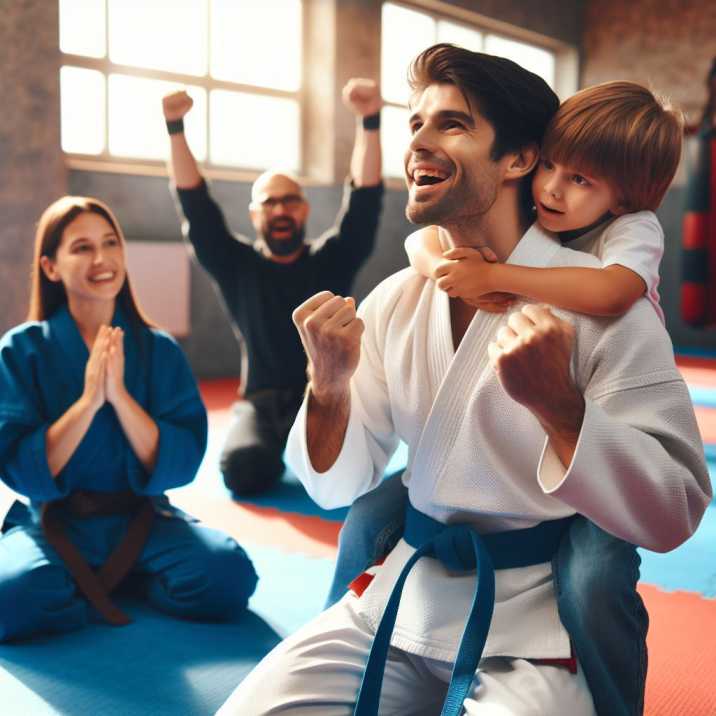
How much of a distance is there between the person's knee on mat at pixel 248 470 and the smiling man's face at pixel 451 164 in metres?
2.50

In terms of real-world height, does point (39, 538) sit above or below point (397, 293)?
below

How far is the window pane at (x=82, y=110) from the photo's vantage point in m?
6.38

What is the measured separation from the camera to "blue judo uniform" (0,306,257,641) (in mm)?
2475

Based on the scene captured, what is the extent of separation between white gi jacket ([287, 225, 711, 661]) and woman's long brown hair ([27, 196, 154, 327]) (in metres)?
1.22

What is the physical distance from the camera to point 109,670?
88.7 inches

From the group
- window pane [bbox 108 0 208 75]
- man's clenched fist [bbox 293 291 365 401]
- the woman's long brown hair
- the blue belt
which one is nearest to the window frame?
window pane [bbox 108 0 208 75]

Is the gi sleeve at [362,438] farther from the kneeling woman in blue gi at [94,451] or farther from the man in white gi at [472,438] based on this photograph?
the kneeling woman in blue gi at [94,451]

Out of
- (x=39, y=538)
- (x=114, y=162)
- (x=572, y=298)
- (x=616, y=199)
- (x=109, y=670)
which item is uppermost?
(x=114, y=162)

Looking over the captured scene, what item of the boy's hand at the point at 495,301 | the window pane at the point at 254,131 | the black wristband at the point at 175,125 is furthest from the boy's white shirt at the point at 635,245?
the window pane at the point at 254,131

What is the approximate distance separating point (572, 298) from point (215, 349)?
20.0 ft

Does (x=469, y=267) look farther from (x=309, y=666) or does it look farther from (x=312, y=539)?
(x=312, y=539)

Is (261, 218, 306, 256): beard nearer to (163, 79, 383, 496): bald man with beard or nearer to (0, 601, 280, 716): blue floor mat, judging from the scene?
(163, 79, 383, 496): bald man with beard

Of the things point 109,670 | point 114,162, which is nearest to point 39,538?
point 109,670

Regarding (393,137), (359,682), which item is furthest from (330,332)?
(393,137)
